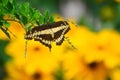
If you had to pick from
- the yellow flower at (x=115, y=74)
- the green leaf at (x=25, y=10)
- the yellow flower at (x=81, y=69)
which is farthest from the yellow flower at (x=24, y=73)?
the green leaf at (x=25, y=10)

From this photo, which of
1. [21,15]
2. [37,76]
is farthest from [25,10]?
[37,76]

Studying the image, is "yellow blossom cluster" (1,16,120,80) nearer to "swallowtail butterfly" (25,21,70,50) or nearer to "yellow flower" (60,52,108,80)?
"yellow flower" (60,52,108,80)

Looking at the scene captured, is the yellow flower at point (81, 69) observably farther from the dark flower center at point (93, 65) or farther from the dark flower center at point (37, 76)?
the dark flower center at point (37, 76)

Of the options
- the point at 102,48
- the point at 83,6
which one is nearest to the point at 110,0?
the point at 83,6

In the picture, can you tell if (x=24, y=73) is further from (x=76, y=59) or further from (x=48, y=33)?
(x=48, y=33)

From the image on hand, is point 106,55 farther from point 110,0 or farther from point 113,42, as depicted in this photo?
point 110,0
